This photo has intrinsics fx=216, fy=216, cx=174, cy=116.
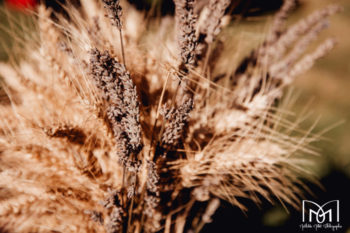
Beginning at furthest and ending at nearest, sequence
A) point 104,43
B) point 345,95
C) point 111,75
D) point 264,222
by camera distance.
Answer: point 345,95 < point 264,222 < point 104,43 < point 111,75

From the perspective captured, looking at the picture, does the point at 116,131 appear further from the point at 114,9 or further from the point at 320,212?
the point at 320,212

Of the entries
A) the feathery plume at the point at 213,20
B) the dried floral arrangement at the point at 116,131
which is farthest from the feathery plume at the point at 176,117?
the feathery plume at the point at 213,20

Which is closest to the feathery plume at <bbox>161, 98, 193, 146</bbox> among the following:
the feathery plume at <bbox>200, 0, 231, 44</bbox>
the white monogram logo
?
the feathery plume at <bbox>200, 0, 231, 44</bbox>

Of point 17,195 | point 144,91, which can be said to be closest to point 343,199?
point 144,91

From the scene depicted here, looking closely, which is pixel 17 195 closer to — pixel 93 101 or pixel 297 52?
pixel 93 101

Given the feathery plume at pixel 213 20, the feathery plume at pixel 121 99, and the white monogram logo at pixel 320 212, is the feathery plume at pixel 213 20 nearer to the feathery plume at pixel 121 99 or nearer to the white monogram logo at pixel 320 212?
the feathery plume at pixel 121 99

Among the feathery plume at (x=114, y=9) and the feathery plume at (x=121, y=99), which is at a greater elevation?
the feathery plume at (x=114, y=9)
